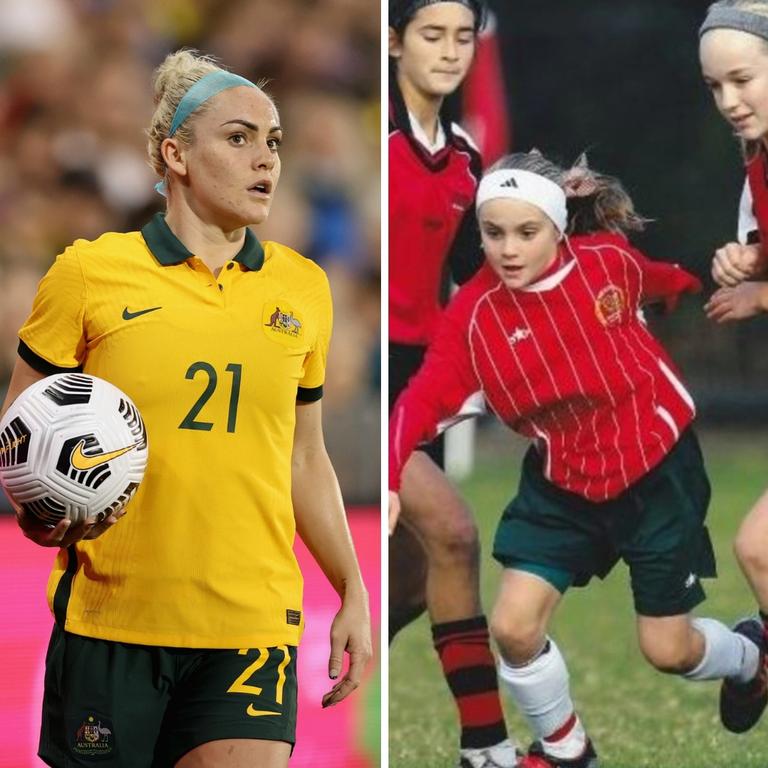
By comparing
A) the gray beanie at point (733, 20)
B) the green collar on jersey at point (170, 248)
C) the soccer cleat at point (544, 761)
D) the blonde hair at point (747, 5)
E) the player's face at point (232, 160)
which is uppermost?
the blonde hair at point (747, 5)

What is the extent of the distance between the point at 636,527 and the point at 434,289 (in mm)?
883

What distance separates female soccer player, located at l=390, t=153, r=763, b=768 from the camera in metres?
4.21

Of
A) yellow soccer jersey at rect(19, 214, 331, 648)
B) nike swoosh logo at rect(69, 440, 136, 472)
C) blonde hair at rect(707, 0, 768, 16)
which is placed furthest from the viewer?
blonde hair at rect(707, 0, 768, 16)

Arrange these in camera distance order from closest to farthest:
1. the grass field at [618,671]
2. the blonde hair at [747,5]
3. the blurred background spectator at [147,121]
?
the blonde hair at [747,5], the grass field at [618,671], the blurred background spectator at [147,121]

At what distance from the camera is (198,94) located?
2.99 metres

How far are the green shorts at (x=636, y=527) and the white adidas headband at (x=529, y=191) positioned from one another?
0.68 m

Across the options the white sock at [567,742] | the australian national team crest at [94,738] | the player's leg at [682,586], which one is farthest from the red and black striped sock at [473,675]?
the australian national team crest at [94,738]

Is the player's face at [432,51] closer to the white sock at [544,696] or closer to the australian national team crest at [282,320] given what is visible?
the australian national team crest at [282,320]

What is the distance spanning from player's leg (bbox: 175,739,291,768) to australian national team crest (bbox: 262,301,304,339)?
2.59 ft

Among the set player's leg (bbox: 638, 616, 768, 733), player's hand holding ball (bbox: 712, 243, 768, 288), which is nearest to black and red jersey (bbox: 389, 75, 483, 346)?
player's hand holding ball (bbox: 712, 243, 768, 288)

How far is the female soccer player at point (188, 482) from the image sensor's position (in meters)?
2.80

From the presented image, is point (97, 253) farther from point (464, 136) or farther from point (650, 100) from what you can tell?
point (650, 100)

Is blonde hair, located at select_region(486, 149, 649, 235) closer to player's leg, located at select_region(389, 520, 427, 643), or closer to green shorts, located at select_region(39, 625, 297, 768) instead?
player's leg, located at select_region(389, 520, 427, 643)

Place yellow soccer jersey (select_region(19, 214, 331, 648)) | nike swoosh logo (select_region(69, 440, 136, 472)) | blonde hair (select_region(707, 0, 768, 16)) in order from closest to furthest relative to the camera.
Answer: nike swoosh logo (select_region(69, 440, 136, 472)) < yellow soccer jersey (select_region(19, 214, 331, 648)) < blonde hair (select_region(707, 0, 768, 16))
